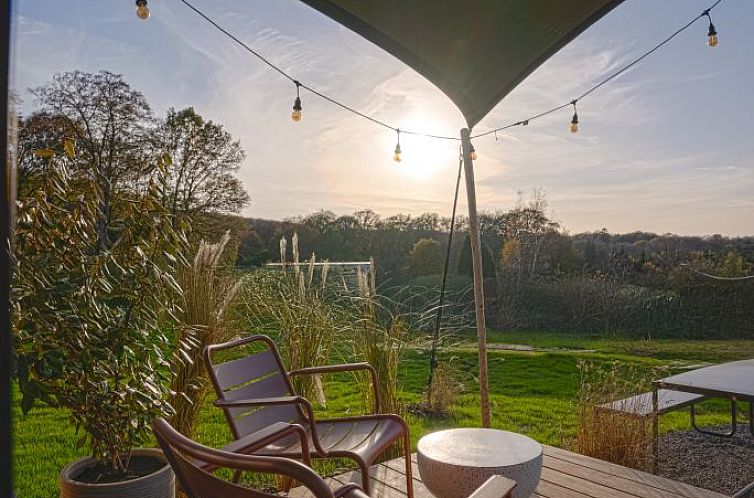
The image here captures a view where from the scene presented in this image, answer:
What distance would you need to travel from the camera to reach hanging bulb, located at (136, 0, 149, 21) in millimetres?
2588

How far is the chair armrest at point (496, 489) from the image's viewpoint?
1.34 metres

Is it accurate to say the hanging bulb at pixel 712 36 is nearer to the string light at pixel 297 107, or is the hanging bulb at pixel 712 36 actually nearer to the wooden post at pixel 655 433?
the wooden post at pixel 655 433

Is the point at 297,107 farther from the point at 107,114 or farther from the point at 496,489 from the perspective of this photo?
the point at 107,114

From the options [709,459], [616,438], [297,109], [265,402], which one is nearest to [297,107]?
[297,109]

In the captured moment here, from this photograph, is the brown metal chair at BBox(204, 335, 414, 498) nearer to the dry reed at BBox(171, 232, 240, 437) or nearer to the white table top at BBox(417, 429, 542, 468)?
the white table top at BBox(417, 429, 542, 468)

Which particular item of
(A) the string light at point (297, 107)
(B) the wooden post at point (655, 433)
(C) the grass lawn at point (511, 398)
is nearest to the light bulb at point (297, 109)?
(A) the string light at point (297, 107)

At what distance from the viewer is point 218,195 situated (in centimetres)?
1368

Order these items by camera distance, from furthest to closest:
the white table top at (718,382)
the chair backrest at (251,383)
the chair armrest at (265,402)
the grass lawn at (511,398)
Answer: the grass lawn at (511,398) → the white table top at (718,382) → the chair backrest at (251,383) → the chair armrest at (265,402)

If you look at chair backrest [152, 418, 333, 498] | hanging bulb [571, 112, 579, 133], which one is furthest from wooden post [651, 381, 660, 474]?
chair backrest [152, 418, 333, 498]

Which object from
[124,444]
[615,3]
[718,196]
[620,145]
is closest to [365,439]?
[124,444]

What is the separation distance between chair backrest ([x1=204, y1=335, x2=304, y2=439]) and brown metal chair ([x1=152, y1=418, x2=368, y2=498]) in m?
1.02

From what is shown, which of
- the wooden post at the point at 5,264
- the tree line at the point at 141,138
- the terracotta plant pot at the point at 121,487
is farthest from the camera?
the tree line at the point at 141,138

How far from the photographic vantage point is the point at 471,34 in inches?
124

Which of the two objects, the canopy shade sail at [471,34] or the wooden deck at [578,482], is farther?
the canopy shade sail at [471,34]
